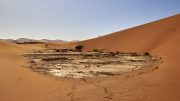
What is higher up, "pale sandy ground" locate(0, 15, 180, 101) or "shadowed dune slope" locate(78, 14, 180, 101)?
"shadowed dune slope" locate(78, 14, 180, 101)

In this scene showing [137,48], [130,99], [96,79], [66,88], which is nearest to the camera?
[130,99]

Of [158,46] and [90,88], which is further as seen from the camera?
[158,46]

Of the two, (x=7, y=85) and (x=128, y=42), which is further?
(x=128, y=42)

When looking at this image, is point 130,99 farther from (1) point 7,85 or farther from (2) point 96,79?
(1) point 7,85

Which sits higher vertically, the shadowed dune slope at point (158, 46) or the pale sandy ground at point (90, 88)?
the shadowed dune slope at point (158, 46)

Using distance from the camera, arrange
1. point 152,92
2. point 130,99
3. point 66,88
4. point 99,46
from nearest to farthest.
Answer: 1. point 130,99
2. point 152,92
3. point 66,88
4. point 99,46

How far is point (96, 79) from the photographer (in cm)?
1046

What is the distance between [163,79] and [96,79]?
102 inches

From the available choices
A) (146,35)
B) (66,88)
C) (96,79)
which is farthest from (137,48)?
(66,88)

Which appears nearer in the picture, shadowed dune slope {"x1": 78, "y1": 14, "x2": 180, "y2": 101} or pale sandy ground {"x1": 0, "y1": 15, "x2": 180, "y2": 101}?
pale sandy ground {"x1": 0, "y1": 15, "x2": 180, "y2": 101}

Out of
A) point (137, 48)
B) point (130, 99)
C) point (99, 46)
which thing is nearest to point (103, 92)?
point (130, 99)

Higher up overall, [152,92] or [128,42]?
[128,42]

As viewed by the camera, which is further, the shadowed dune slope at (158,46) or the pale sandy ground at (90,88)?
the shadowed dune slope at (158,46)

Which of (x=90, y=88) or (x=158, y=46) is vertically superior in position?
(x=158, y=46)
